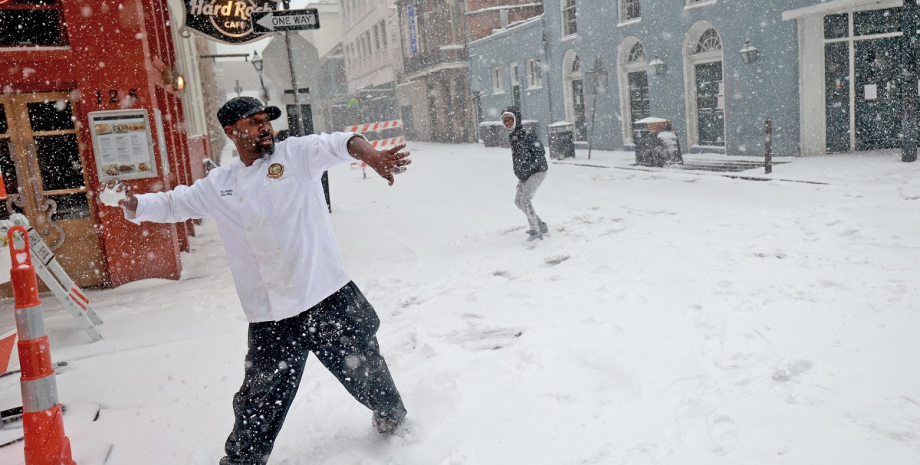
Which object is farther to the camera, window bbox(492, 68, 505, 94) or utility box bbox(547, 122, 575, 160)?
window bbox(492, 68, 505, 94)

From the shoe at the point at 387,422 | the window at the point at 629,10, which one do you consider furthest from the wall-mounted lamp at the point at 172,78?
the window at the point at 629,10

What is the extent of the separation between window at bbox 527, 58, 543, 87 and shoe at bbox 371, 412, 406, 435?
22.4 meters

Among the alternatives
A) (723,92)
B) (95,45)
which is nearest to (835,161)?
(723,92)


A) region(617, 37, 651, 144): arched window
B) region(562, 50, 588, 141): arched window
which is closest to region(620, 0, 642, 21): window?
region(617, 37, 651, 144): arched window

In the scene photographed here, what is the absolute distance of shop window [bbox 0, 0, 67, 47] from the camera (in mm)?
6866

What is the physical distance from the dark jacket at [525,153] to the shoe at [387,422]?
500 centimetres

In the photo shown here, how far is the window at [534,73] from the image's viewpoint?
82.3ft

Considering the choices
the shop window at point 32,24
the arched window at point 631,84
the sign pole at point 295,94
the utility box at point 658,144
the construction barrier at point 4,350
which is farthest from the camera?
the arched window at point 631,84

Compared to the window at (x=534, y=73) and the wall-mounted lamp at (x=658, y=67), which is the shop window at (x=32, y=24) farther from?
the window at (x=534, y=73)

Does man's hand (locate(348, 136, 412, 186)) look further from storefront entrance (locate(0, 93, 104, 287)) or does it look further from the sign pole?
the sign pole

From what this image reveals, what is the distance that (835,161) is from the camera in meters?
12.9

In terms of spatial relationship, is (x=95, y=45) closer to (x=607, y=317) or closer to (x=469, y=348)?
(x=469, y=348)

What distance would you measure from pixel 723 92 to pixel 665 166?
293 centimetres

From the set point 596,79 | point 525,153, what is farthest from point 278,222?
point 596,79
